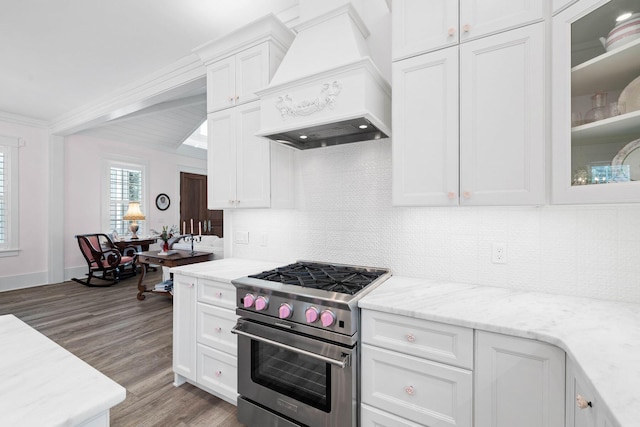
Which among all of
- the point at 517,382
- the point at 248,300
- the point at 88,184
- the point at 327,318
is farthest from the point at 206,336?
the point at 88,184

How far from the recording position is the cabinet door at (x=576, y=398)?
0.89 metres

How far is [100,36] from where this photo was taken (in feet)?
9.57

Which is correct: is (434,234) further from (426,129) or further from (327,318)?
(327,318)

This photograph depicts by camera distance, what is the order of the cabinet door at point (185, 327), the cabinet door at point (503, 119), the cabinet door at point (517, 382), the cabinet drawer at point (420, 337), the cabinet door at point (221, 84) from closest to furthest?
the cabinet door at point (517, 382) → the cabinet drawer at point (420, 337) → the cabinet door at point (503, 119) → the cabinet door at point (185, 327) → the cabinet door at point (221, 84)

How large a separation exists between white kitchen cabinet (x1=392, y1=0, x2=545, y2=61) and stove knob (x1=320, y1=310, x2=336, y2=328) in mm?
1469

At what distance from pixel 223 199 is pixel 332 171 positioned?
931mm

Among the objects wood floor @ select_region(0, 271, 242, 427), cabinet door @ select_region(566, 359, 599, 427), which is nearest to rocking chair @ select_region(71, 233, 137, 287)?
wood floor @ select_region(0, 271, 242, 427)

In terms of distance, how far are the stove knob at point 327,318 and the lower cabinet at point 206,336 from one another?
0.76 meters

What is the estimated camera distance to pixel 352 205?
88.7 inches

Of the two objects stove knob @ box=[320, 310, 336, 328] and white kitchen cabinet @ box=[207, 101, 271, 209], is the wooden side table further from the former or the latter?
stove knob @ box=[320, 310, 336, 328]

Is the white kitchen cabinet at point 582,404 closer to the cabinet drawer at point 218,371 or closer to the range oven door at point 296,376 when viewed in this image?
the range oven door at point 296,376

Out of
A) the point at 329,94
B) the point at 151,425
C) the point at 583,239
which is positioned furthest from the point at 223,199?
the point at 583,239

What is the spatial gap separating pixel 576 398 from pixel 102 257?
646 centimetres

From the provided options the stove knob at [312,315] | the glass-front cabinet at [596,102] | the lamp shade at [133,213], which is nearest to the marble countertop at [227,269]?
the stove knob at [312,315]
